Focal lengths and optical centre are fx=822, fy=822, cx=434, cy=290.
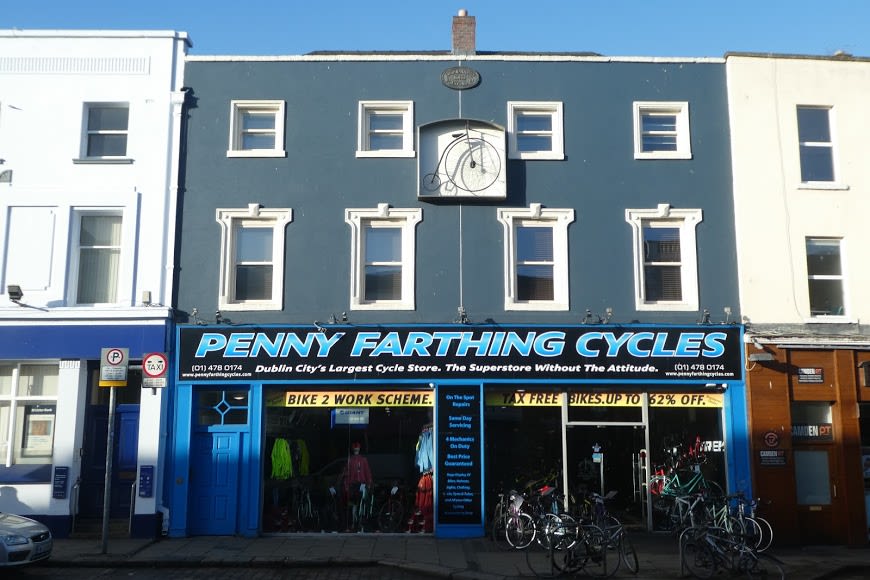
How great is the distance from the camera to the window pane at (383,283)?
15.9 meters

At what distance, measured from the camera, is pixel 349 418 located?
1570 cm

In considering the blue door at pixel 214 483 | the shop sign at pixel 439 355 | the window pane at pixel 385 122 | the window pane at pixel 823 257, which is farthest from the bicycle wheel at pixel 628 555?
the window pane at pixel 385 122

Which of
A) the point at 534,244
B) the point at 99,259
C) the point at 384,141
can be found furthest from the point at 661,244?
the point at 99,259

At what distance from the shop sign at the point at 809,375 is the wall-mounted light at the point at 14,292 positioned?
1469 cm

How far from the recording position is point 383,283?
1596cm

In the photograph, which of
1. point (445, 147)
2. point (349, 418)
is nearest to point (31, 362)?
point (349, 418)

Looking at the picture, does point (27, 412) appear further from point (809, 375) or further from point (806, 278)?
point (806, 278)

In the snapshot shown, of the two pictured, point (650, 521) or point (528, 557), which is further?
point (650, 521)

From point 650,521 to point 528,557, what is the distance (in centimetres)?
386

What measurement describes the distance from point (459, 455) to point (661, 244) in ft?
18.8

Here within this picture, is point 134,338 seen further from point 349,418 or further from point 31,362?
point 349,418

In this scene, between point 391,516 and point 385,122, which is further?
point 385,122

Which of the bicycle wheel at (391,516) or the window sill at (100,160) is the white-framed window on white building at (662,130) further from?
the window sill at (100,160)

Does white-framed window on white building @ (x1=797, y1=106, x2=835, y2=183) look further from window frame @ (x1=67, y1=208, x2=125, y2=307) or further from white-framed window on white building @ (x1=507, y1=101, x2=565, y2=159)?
window frame @ (x1=67, y1=208, x2=125, y2=307)
